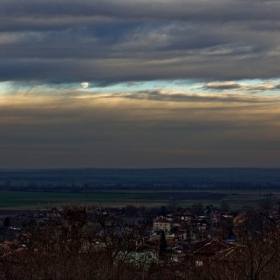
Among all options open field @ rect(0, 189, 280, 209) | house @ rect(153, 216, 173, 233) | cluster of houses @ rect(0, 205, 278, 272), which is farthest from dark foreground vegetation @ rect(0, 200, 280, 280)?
open field @ rect(0, 189, 280, 209)

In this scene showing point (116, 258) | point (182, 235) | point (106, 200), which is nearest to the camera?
point (116, 258)

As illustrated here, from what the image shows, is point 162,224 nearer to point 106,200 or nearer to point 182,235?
point 182,235

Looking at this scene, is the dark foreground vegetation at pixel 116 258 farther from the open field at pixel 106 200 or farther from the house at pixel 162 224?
the open field at pixel 106 200

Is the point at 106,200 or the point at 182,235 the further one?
the point at 106,200

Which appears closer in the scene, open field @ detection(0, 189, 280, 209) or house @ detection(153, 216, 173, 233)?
house @ detection(153, 216, 173, 233)

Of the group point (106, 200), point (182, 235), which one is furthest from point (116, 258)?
point (106, 200)

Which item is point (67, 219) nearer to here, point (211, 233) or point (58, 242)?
point (58, 242)

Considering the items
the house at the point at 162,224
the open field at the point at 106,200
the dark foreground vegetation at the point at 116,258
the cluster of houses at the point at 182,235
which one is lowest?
the open field at the point at 106,200

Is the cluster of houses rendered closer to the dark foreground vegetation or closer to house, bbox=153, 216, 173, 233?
house, bbox=153, 216, 173, 233

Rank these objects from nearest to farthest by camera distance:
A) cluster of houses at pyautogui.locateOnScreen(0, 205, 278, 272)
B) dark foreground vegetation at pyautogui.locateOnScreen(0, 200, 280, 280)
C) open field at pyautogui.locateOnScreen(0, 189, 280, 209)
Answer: dark foreground vegetation at pyautogui.locateOnScreen(0, 200, 280, 280) < cluster of houses at pyautogui.locateOnScreen(0, 205, 278, 272) < open field at pyautogui.locateOnScreen(0, 189, 280, 209)

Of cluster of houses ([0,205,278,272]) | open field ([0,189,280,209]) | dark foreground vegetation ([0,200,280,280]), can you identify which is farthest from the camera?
open field ([0,189,280,209])

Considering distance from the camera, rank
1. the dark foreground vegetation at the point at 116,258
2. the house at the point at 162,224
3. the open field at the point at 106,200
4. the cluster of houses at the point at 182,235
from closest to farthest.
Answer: the dark foreground vegetation at the point at 116,258
the cluster of houses at the point at 182,235
the house at the point at 162,224
the open field at the point at 106,200

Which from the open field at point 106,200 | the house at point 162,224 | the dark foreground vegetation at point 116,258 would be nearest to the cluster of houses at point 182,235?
the house at point 162,224
